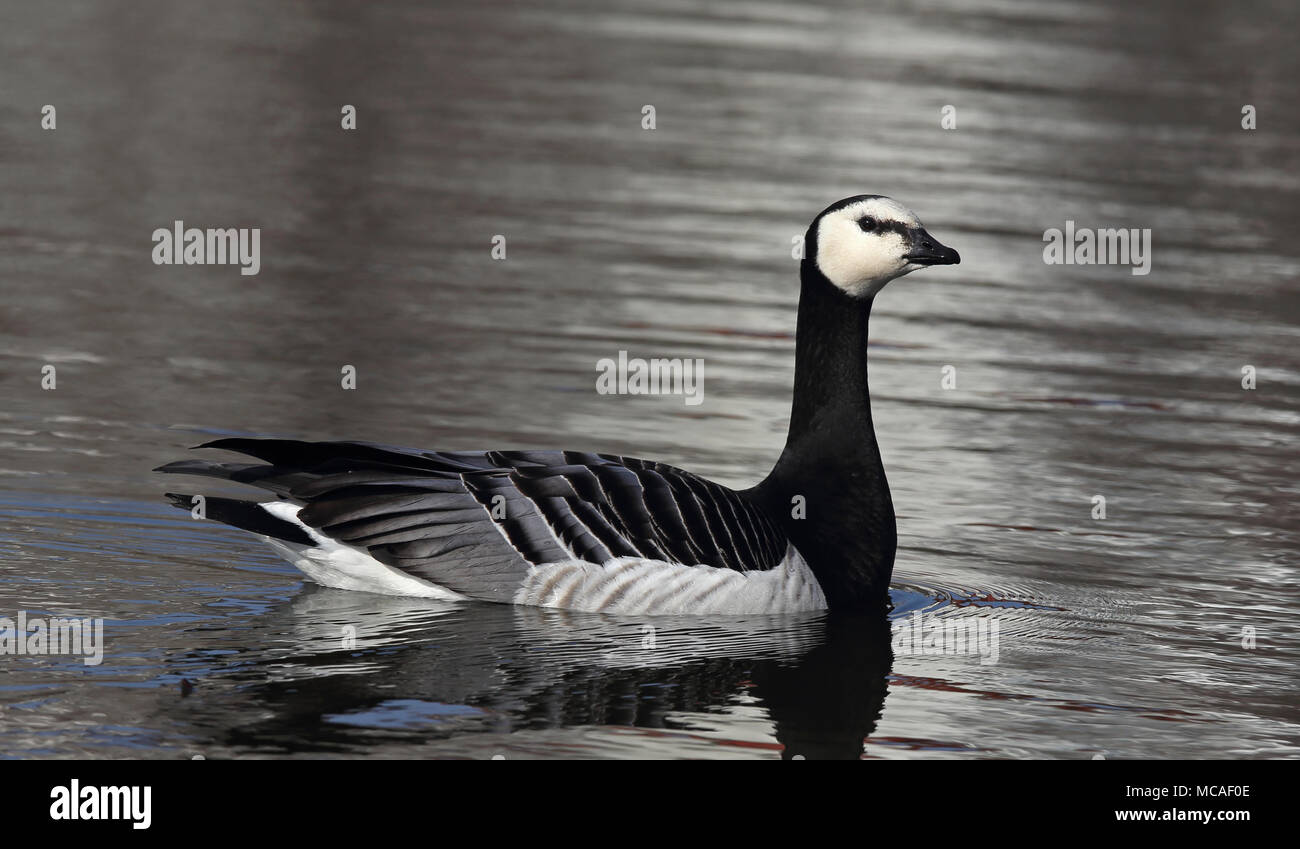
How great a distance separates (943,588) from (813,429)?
1.25 m

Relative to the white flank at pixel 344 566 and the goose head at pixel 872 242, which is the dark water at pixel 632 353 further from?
the goose head at pixel 872 242

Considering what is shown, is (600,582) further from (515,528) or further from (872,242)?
(872,242)

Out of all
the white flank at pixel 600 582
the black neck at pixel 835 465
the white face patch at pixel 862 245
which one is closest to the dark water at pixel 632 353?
the white flank at pixel 600 582

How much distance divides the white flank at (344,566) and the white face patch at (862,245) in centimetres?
286

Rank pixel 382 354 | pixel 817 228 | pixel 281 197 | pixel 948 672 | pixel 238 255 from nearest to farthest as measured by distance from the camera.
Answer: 1. pixel 948 672
2. pixel 817 228
3. pixel 382 354
4. pixel 238 255
5. pixel 281 197

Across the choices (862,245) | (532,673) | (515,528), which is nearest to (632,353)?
(862,245)

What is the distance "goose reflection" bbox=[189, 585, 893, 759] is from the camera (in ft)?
28.0

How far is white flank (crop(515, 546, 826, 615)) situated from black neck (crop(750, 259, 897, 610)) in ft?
1.87

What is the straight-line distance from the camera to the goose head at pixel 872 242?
1074 centimetres

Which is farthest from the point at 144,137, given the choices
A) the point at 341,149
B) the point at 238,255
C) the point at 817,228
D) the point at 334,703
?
the point at 334,703

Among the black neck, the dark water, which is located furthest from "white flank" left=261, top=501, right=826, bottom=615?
the black neck

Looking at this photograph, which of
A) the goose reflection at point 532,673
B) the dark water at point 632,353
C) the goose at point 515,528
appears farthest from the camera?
the goose at point 515,528

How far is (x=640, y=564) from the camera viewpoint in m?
9.95

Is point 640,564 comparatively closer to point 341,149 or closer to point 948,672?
point 948,672
